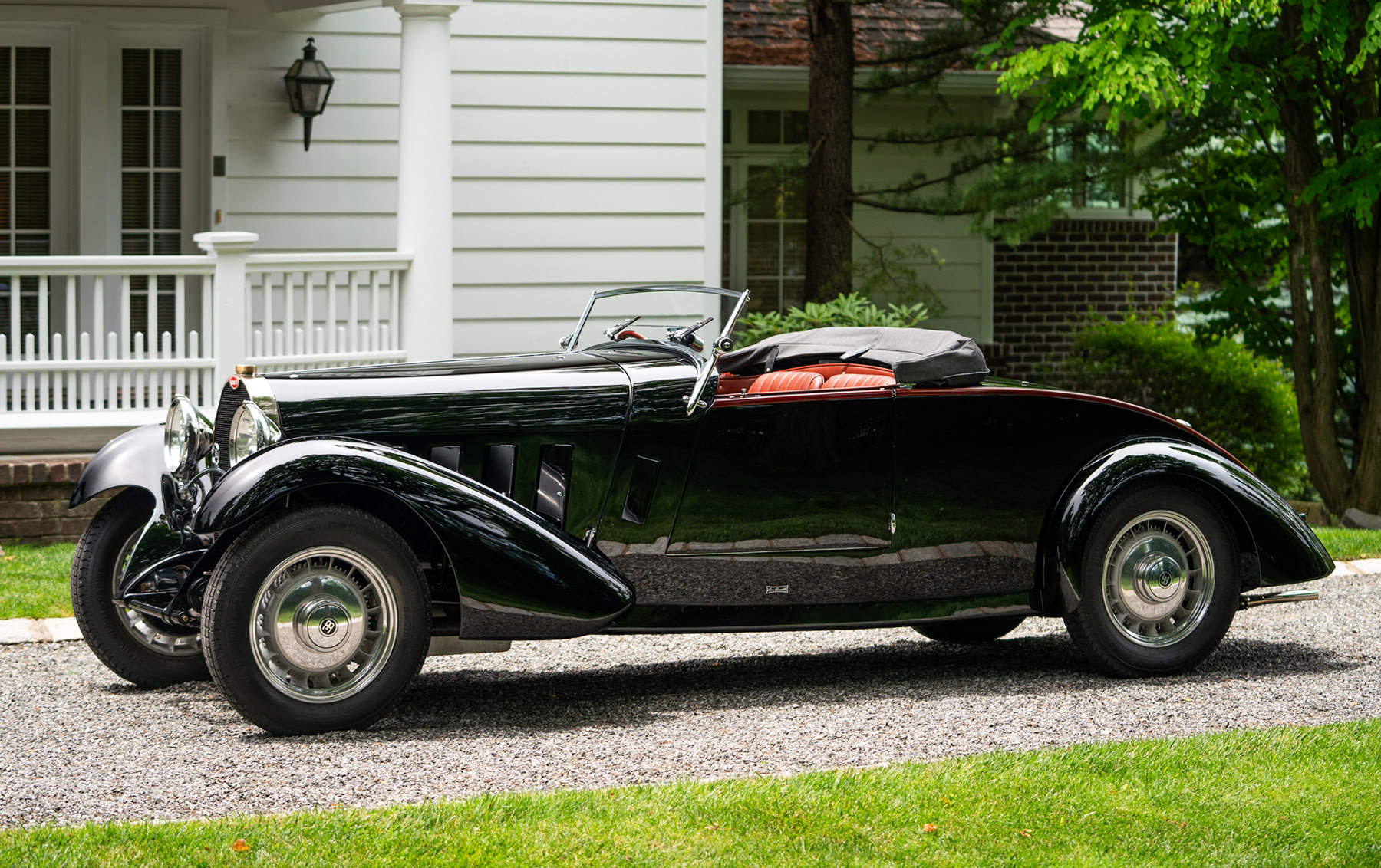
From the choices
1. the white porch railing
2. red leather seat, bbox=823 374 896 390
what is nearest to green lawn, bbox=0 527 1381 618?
the white porch railing

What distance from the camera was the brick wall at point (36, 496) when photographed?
28.4 ft

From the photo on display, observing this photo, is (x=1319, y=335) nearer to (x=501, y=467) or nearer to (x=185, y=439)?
(x=501, y=467)

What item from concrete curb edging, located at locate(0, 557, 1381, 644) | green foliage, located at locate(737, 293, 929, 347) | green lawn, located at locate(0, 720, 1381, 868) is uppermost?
green foliage, located at locate(737, 293, 929, 347)

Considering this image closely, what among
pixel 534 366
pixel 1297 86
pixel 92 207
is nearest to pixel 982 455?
pixel 534 366

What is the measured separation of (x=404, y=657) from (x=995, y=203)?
28.1ft

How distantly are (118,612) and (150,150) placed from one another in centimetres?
624

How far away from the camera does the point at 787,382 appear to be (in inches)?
230

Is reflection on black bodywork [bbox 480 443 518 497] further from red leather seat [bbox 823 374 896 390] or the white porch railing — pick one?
the white porch railing

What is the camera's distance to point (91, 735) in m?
5.04

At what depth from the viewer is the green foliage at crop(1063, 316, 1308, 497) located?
13.9 m

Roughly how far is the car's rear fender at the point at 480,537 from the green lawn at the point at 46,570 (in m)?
2.49

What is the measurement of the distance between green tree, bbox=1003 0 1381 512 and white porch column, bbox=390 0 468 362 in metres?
3.58

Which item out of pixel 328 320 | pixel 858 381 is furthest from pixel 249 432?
pixel 328 320

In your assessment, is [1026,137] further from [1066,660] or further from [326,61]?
[1066,660]
